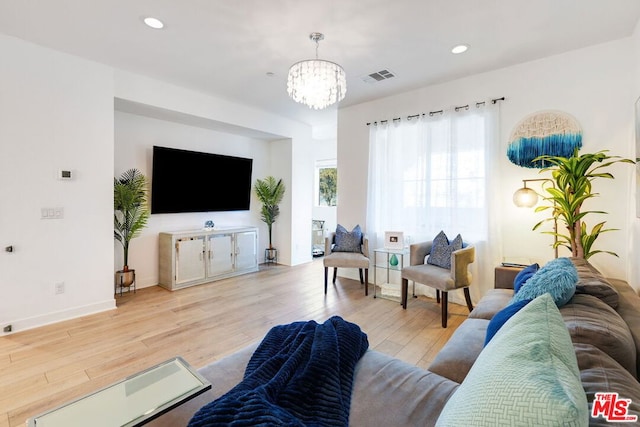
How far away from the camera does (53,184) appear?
3.04 m

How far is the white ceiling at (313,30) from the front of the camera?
92.0 inches

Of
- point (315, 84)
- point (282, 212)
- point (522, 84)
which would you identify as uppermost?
point (522, 84)

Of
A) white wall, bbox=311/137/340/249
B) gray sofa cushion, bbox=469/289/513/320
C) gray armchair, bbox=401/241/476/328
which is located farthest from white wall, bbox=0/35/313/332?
white wall, bbox=311/137/340/249

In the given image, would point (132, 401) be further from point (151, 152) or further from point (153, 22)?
point (151, 152)

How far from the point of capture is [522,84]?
3.30 metres

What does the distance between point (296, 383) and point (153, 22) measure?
300 cm

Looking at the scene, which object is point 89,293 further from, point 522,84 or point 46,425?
point 522,84

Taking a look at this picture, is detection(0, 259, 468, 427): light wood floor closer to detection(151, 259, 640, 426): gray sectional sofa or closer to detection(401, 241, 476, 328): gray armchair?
detection(401, 241, 476, 328): gray armchair

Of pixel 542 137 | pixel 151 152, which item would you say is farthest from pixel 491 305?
pixel 151 152

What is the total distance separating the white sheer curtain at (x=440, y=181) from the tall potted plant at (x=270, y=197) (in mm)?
2012

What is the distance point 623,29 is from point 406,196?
Result: 100.0 inches

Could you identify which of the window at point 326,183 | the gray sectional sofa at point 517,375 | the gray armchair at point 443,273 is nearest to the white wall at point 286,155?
the window at point 326,183

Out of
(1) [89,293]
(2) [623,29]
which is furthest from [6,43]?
(2) [623,29]

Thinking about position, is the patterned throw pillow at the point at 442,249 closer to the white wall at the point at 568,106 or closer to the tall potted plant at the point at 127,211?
the white wall at the point at 568,106
